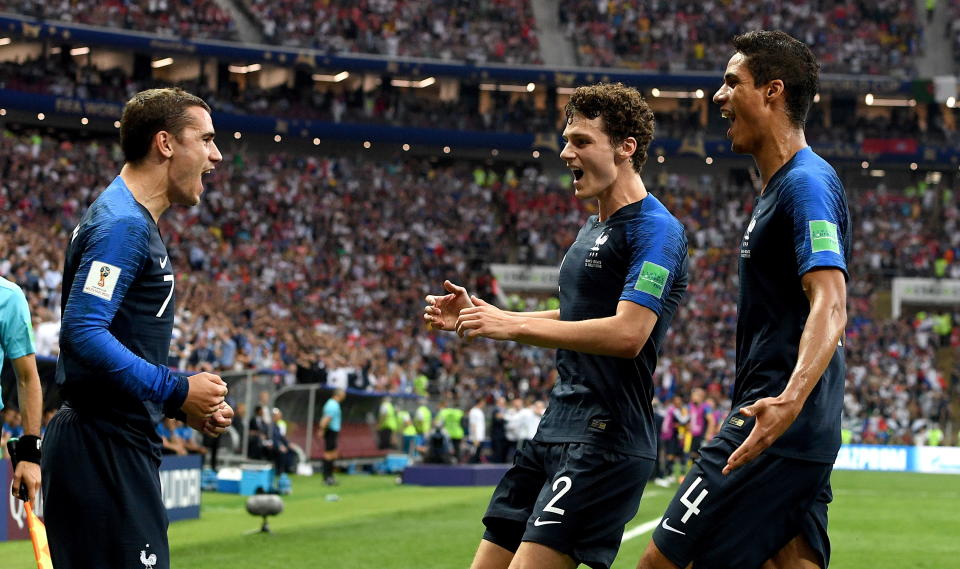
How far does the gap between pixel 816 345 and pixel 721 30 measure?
54.1 m

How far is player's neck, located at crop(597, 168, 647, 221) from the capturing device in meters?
5.70

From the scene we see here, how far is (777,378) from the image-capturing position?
478 centimetres

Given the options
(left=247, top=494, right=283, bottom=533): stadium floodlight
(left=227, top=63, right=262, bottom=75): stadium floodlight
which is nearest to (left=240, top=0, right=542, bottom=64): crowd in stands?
(left=227, top=63, right=262, bottom=75): stadium floodlight

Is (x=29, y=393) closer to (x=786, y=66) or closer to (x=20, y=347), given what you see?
(x=20, y=347)

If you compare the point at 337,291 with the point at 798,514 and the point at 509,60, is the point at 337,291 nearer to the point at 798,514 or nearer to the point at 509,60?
the point at 509,60

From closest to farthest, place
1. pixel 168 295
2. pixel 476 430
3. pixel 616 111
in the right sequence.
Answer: pixel 168 295
pixel 616 111
pixel 476 430

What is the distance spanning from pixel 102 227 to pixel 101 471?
2.97ft

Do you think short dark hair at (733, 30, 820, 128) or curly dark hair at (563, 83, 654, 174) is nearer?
short dark hair at (733, 30, 820, 128)

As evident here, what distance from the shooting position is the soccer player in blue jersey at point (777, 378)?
4.67 metres

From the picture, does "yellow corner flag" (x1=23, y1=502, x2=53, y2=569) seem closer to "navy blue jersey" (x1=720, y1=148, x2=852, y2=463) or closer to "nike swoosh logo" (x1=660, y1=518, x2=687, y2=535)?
"nike swoosh logo" (x1=660, y1=518, x2=687, y2=535)

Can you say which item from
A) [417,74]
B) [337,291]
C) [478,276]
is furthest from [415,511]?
[417,74]

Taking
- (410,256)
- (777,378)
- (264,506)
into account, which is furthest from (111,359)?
(410,256)

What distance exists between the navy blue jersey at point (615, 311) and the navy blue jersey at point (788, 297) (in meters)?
0.50

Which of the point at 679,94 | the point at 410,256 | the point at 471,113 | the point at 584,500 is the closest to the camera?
the point at 584,500
